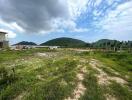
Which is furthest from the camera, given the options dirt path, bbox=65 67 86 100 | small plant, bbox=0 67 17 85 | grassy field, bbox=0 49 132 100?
small plant, bbox=0 67 17 85

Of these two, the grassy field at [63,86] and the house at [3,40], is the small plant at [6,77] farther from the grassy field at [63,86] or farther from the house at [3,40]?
the house at [3,40]

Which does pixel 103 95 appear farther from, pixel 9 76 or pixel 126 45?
pixel 126 45

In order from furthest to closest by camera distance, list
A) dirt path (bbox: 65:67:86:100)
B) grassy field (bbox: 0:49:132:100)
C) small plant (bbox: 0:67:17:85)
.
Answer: small plant (bbox: 0:67:17:85)
grassy field (bbox: 0:49:132:100)
dirt path (bbox: 65:67:86:100)

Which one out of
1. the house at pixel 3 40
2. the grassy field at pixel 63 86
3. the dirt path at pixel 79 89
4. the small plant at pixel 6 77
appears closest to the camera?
the dirt path at pixel 79 89

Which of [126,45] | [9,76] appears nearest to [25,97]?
[9,76]

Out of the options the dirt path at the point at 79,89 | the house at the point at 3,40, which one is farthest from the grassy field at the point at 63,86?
the house at the point at 3,40

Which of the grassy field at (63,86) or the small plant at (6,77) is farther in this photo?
the small plant at (6,77)

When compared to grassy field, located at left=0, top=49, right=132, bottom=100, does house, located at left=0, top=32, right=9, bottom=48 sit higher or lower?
higher

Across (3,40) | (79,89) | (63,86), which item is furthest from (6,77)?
(3,40)

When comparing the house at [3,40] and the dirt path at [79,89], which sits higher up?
the house at [3,40]

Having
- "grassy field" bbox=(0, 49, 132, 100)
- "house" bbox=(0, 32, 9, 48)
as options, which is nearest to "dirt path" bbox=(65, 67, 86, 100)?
"grassy field" bbox=(0, 49, 132, 100)

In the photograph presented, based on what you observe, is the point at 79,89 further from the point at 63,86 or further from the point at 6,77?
the point at 6,77

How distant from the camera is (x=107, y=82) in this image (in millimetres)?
20656

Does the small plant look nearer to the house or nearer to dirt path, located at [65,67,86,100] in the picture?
dirt path, located at [65,67,86,100]
